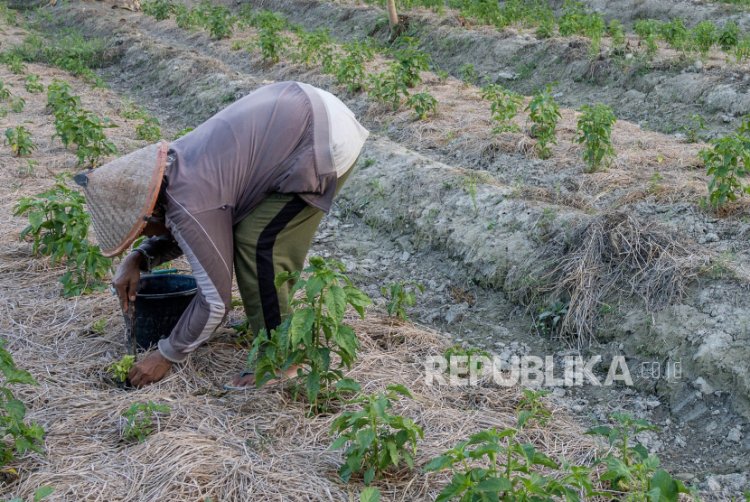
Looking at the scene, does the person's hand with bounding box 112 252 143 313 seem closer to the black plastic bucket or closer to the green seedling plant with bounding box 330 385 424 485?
the black plastic bucket

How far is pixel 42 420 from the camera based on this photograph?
3.05 meters

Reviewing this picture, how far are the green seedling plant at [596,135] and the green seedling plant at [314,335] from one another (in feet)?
9.42

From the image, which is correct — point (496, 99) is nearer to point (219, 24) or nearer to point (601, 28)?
point (601, 28)

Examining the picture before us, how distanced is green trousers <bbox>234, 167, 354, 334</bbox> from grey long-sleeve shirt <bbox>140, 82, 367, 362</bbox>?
50 millimetres

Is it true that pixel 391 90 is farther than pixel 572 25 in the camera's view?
No

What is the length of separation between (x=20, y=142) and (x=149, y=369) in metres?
4.34

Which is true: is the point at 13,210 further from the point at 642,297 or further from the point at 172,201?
the point at 642,297

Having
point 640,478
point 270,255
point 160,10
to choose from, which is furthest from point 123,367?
point 160,10

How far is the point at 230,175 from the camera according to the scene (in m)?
2.92

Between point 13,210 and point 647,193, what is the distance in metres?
4.26

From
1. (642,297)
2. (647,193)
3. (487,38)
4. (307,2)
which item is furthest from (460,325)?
(307,2)

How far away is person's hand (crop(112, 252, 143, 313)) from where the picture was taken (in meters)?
3.16

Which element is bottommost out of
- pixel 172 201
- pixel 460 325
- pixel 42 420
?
pixel 460 325

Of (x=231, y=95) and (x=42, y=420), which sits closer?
(x=42, y=420)
